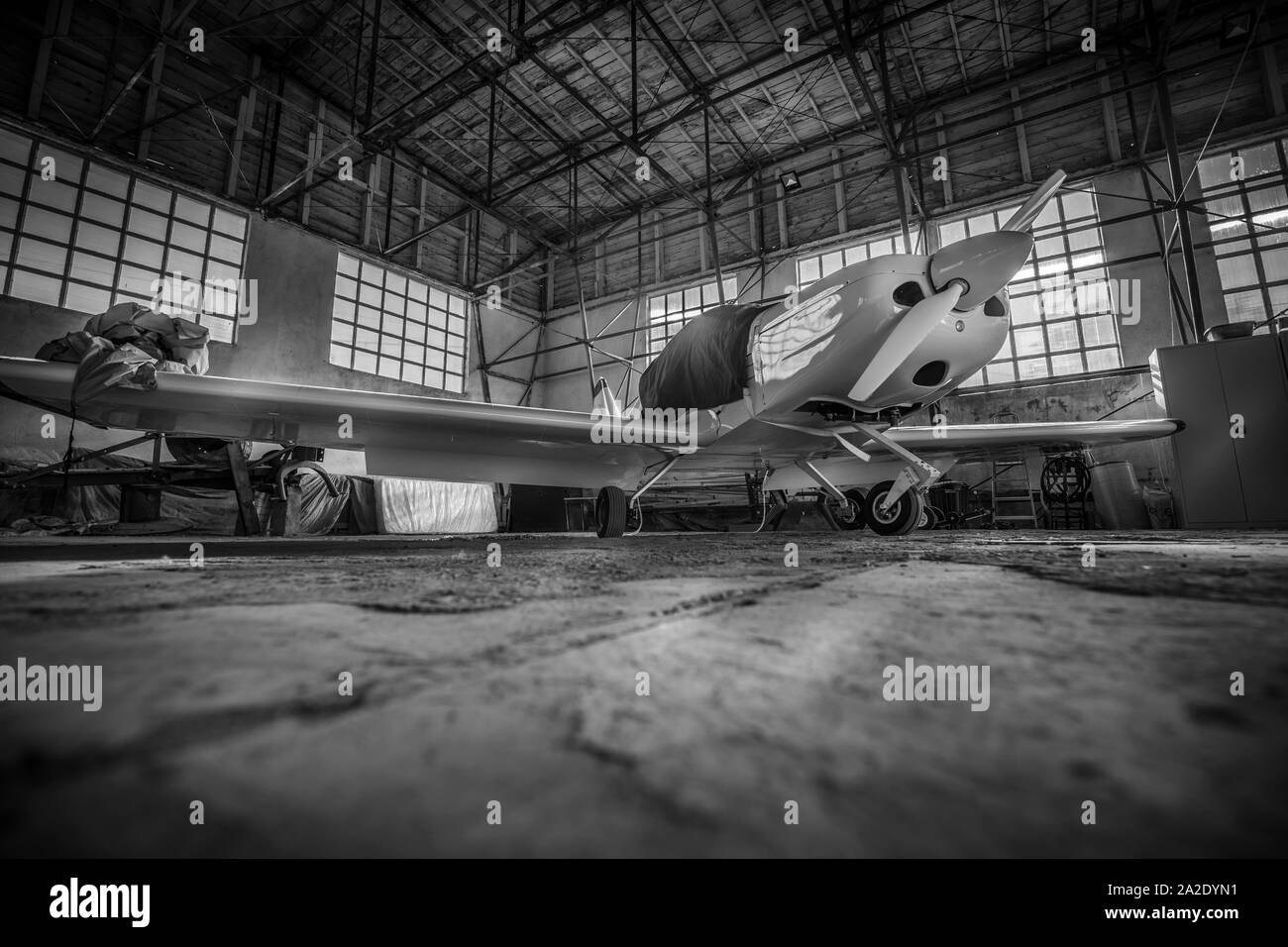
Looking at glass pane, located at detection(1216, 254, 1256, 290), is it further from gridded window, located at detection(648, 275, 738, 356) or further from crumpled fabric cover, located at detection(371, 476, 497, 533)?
crumpled fabric cover, located at detection(371, 476, 497, 533)

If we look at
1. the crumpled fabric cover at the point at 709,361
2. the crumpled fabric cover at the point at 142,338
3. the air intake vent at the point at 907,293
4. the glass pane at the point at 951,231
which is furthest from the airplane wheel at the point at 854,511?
the glass pane at the point at 951,231

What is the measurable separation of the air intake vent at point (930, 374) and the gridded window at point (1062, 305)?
24.3 ft

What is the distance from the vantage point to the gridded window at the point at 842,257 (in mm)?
10086

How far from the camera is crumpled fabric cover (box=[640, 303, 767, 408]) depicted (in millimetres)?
3521

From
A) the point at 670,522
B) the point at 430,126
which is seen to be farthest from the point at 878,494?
the point at 430,126

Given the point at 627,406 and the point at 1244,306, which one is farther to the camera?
the point at 1244,306

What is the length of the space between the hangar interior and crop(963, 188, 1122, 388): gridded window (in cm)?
7

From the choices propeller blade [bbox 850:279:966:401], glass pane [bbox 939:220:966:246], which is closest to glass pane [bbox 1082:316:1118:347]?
glass pane [bbox 939:220:966:246]

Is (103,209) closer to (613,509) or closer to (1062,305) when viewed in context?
(613,509)

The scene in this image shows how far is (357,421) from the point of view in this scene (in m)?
2.94

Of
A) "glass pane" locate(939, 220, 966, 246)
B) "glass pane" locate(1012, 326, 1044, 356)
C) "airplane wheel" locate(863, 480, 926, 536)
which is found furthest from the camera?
"glass pane" locate(939, 220, 966, 246)

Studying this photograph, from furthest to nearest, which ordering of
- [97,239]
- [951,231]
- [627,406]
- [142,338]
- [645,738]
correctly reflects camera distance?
1. [951,231]
2. [97,239]
3. [627,406]
4. [142,338]
5. [645,738]

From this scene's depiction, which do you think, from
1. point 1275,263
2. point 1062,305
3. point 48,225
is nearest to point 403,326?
point 48,225

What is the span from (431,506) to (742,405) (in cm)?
781
